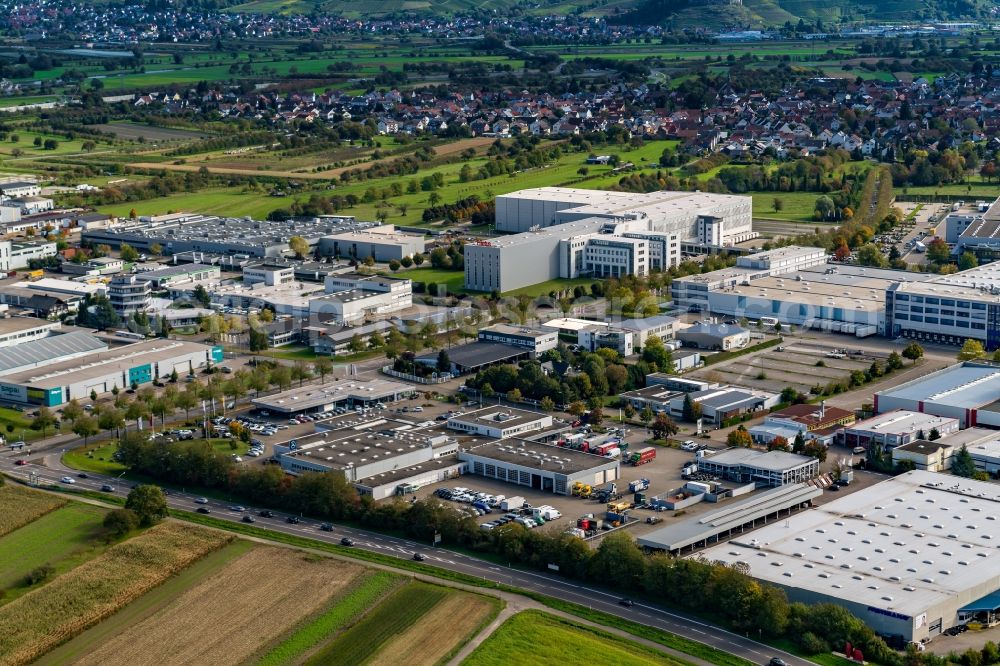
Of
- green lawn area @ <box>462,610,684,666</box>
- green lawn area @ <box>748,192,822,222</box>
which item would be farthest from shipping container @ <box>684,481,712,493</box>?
green lawn area @ <box>748,192,822,222</box>

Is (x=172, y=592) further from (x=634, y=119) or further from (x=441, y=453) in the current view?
(x=634, y=119)

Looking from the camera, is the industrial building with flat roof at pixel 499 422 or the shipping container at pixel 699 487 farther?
the industrial building with flat roof at pixel 499 422

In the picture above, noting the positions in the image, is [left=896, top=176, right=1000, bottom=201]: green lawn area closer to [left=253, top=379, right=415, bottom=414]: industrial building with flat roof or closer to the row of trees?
the row of trees

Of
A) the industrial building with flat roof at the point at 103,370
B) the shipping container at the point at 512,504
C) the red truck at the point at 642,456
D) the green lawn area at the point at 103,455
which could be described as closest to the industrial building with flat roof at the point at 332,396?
the green lawn area at the point at 103,455

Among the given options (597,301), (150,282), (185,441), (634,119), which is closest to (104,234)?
(150,282)

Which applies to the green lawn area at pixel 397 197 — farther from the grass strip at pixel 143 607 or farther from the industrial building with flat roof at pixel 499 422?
the grass strip at pixel 143 607
